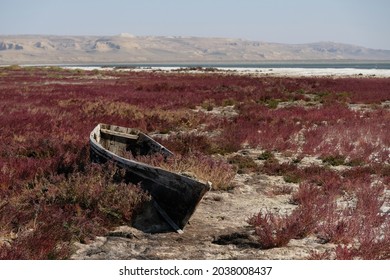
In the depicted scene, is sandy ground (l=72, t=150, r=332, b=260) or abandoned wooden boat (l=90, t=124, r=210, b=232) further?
abandoned wooden boat (l=90, t=124, r=210, b=232)

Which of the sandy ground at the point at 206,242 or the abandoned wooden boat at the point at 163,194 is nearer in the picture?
the sandy ground at the point at 206,242

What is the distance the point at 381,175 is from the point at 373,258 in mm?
5235

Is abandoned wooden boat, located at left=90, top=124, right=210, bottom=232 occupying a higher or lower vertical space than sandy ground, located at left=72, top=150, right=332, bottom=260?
higher

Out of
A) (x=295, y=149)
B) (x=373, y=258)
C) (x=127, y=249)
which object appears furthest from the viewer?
(x=295, y=149)

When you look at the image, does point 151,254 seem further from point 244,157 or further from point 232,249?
point 244,157

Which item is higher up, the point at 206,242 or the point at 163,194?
the point at 163,194

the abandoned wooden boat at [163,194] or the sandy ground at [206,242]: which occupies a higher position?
the abandoned wooden boat at [163,194]

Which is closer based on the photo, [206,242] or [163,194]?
→ [206,242]

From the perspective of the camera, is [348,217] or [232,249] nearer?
[232,249]

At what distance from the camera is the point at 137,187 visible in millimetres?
7363

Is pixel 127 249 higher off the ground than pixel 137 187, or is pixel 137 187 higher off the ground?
pixel 137 187

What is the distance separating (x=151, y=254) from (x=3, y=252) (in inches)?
79.7
